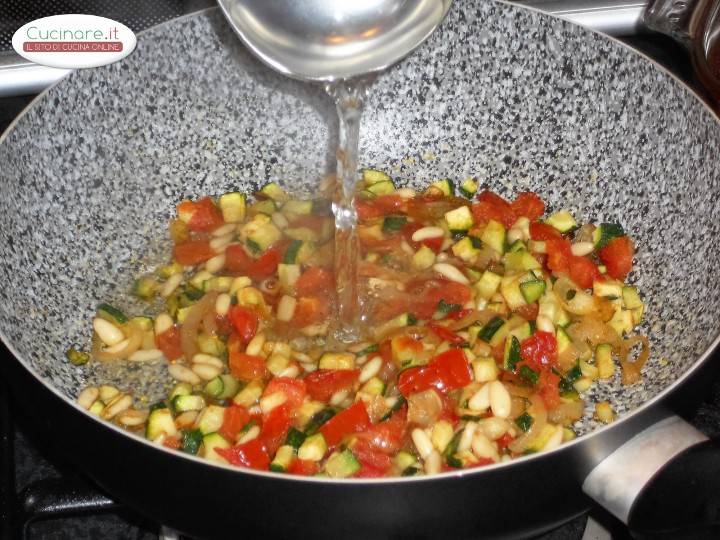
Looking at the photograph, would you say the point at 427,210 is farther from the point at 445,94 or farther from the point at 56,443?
the point at 56,443

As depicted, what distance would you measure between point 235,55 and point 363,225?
0.39 m

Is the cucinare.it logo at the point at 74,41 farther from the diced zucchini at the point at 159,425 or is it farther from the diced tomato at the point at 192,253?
the diced zucchini at the point at 159,425

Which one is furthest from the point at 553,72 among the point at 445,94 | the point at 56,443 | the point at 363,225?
the point at 56,443

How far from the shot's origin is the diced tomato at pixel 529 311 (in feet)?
4.77

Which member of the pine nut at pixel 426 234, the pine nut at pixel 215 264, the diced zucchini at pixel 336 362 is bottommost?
the diced zucchini at pixel 336 362

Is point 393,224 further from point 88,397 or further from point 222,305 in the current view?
point 88,397

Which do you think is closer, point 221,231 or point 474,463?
point 474,463

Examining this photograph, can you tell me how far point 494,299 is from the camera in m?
1.48

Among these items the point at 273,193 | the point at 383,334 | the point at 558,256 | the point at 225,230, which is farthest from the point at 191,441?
the point at 558,256

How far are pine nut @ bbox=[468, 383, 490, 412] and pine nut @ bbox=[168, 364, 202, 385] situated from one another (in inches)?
16.7

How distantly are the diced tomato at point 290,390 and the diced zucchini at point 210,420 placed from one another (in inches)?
2.9

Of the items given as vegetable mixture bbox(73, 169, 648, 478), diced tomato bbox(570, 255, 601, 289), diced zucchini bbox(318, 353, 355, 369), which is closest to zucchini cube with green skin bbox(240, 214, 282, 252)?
vegetable mixture bbox(73, 169, 648, 478)

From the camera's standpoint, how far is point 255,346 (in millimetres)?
1374

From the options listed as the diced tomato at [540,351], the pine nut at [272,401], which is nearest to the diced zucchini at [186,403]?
the pine nut at [272,401]
